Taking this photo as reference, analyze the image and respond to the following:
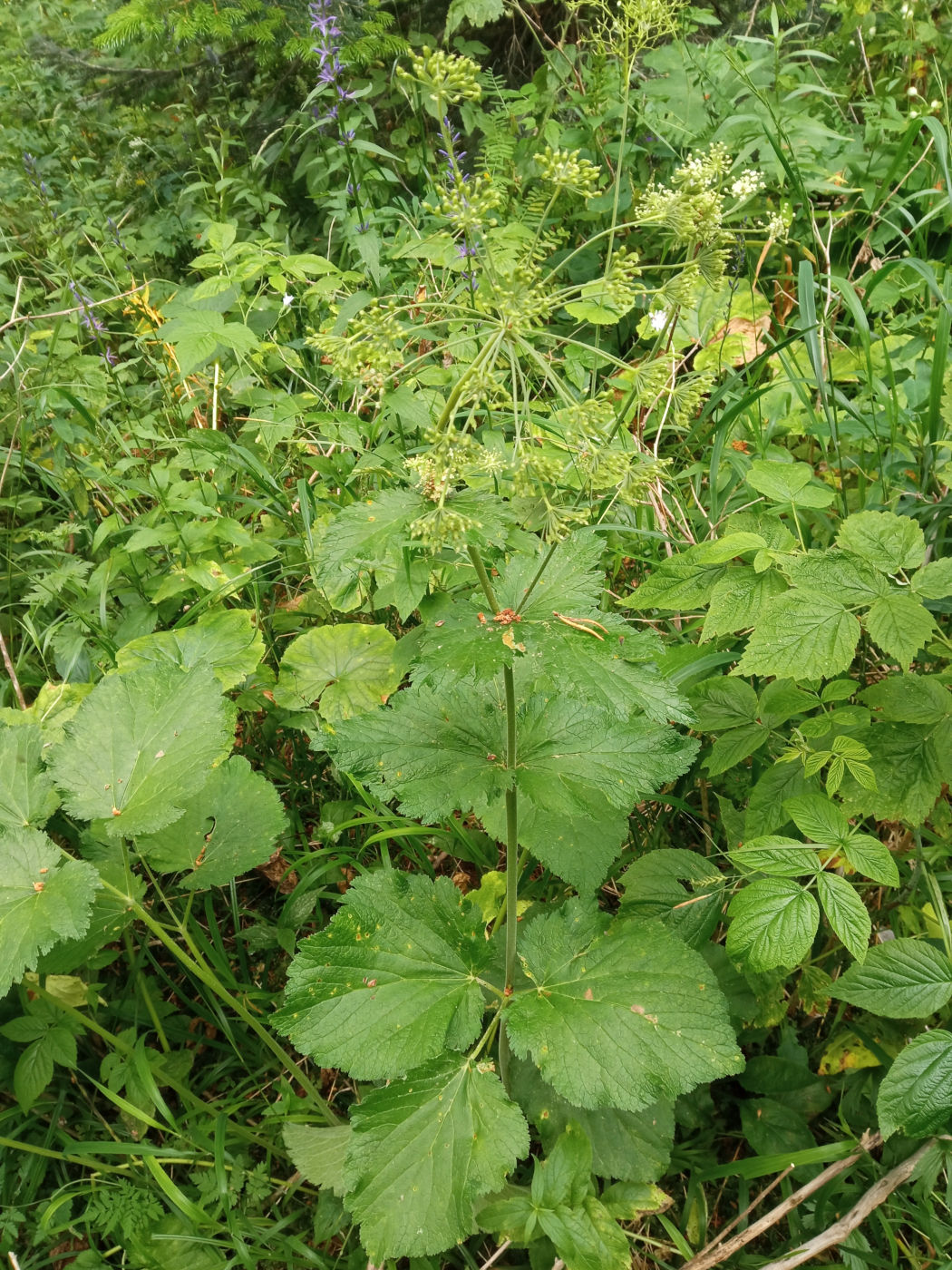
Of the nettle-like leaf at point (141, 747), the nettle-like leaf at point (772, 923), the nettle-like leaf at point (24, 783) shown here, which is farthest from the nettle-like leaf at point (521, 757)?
the nettle-like leaf at point (24, 783)

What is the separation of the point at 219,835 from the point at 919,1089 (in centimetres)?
140

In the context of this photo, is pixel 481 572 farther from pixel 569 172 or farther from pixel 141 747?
pixel 141 747

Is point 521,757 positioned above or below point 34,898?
above

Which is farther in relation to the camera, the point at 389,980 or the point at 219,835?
the point at 219,835

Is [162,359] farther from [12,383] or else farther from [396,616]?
[396,616]

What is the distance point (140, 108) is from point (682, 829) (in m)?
Result: 4.96

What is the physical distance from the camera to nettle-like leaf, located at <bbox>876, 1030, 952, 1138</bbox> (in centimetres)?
137

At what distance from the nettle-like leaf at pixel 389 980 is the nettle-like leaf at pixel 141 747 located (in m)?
0.38

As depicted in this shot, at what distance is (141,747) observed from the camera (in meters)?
1.66

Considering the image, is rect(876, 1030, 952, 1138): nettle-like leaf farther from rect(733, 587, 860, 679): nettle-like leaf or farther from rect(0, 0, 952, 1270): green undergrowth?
rect(733, 587, 860, 679): nettle-like leaf

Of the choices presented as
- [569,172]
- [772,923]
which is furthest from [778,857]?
[569,172]

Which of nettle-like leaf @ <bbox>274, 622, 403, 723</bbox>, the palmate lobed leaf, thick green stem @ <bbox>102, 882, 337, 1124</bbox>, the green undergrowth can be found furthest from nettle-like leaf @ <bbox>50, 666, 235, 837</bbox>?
the palmate lobed leaf

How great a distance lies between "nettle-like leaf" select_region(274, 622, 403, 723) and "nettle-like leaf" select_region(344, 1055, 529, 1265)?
0.99m

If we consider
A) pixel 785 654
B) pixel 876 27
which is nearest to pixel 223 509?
pixel 785 654
